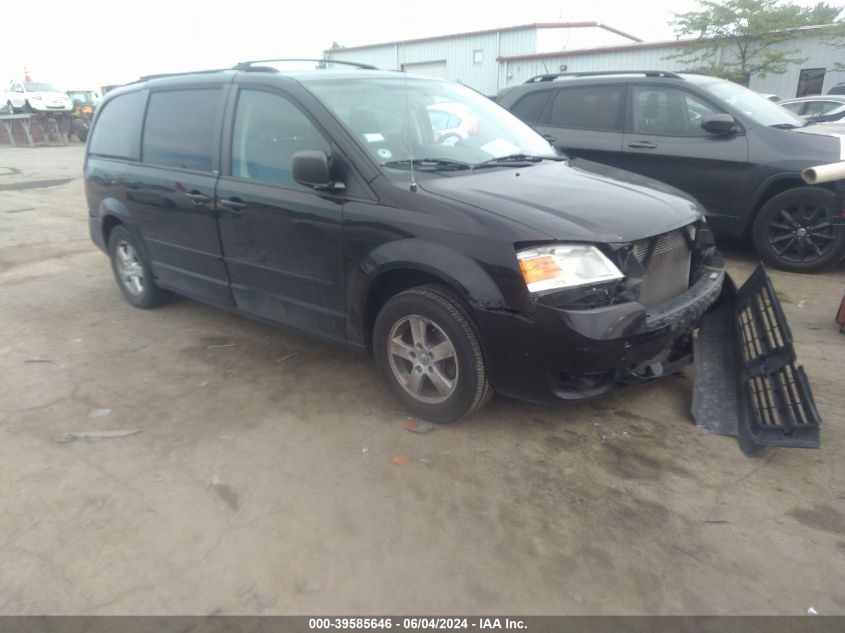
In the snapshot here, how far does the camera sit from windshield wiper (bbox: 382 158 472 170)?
3.31m

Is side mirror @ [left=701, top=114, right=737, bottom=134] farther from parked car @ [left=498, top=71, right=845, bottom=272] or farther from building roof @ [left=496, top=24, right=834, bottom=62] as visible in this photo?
building roof @ [left=496, top=24, right=834, bottom=62]

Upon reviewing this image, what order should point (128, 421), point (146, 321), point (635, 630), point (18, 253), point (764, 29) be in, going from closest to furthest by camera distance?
point (635, 630), point (128, 421), point (146, 321), point (18, 253), point (764, 29)

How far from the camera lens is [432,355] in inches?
126

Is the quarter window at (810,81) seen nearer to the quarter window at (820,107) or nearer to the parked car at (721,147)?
the quarter window at (820,107)

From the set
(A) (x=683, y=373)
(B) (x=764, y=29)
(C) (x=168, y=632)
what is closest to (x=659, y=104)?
(A) (x=683, y=373)

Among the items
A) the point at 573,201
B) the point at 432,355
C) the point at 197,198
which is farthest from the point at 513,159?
the point at 197,198

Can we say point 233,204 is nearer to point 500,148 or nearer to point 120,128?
point 500,148

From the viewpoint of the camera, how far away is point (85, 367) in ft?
13.8

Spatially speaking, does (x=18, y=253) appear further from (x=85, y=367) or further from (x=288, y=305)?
(x=288, y=305)

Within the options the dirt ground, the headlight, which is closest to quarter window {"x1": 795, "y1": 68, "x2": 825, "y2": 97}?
the dirt ground

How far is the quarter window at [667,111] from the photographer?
594 cm

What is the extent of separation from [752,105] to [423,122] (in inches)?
162

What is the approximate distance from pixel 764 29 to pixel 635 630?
965 inches

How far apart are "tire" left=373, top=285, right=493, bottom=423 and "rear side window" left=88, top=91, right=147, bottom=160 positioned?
2.84 meters
